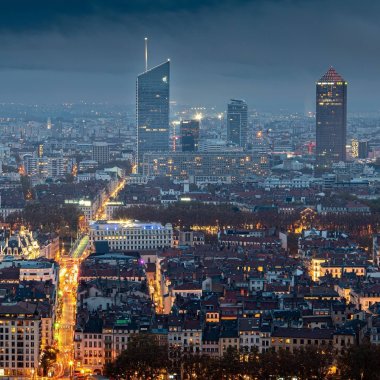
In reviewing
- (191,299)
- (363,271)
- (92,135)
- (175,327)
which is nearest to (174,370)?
(175,327)

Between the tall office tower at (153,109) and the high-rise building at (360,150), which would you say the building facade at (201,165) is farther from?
the high-rise building at (360,150)

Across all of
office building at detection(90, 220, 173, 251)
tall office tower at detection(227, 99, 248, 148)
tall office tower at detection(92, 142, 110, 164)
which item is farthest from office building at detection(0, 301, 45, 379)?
tall office tower at detection(227, 99, 248, 148)

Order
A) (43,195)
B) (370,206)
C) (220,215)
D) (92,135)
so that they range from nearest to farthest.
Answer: (220,215), (370,206), (43,195), (92,135)

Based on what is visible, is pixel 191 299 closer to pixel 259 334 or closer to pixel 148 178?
pixel 259 334

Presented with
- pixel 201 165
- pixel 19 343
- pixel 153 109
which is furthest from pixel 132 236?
pixel 153 109

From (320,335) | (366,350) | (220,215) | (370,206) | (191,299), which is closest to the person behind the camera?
(366,350)

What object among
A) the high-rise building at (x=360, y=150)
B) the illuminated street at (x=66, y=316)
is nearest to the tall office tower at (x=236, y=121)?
the high-rise building at (x=360, y=150)
